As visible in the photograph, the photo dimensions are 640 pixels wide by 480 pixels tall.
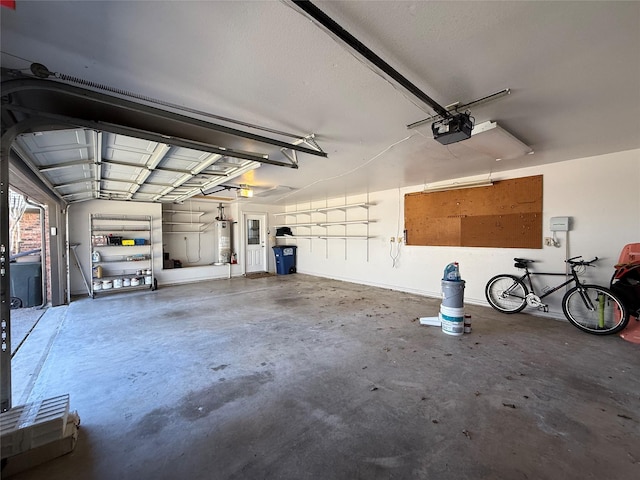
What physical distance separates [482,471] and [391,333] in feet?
6.66

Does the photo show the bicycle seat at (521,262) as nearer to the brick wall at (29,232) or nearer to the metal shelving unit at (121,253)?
the metal shelving unit at (121,253)

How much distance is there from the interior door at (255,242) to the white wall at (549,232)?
372 centimetres

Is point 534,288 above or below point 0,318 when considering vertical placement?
below

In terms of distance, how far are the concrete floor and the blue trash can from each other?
4.62 meters

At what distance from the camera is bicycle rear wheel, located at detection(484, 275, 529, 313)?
4.30 metres

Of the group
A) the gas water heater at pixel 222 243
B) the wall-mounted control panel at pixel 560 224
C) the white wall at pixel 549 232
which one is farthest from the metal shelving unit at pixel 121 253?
the wall-mounted control panel at pixel 560 224

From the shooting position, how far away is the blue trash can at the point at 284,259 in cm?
866

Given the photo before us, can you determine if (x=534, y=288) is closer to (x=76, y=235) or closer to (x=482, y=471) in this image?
(x=482, y=471)

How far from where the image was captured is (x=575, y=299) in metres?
3.81

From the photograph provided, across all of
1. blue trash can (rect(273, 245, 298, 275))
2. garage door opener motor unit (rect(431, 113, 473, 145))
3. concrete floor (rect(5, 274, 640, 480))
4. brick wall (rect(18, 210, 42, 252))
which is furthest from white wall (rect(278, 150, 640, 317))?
brick wall (rect(18, 210, 42, 252))

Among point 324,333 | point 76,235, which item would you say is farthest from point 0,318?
point 76,235

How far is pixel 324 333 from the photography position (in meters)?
3.55

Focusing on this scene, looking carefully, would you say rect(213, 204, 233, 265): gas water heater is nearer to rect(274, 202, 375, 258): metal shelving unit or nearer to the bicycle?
rect(274, 202, 375, 258): metal shelving unit

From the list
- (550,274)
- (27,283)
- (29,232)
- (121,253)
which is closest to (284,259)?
(121,253)
